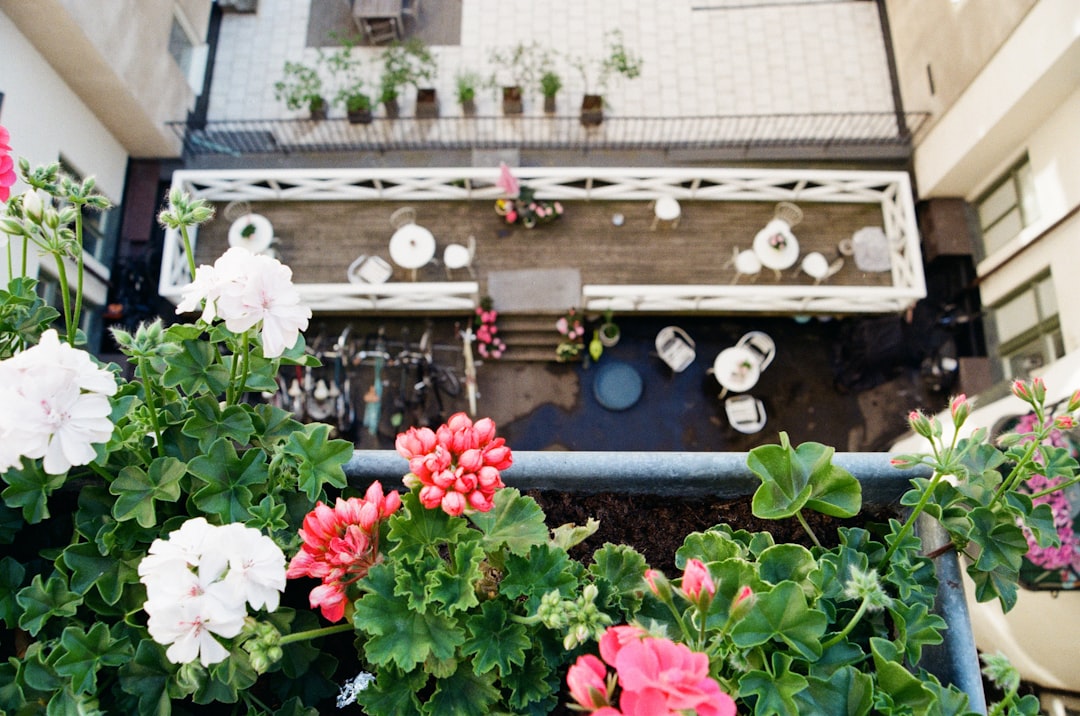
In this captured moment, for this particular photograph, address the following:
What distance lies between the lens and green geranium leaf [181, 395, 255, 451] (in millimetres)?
2699

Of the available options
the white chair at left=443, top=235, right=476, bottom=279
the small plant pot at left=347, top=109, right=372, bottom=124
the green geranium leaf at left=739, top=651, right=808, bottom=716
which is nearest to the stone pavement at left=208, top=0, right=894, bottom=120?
the small plant pot at left=347, top=109, right=372, bottom=124

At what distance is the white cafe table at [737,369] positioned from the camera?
10.2 meters

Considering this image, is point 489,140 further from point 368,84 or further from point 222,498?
point 222,498

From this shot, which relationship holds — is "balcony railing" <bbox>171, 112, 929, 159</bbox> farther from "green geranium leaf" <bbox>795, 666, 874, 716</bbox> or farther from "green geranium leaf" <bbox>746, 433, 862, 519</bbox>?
"green geranium leaf" <bbox>795, 666, 874, 716</bbox>

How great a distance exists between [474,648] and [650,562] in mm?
1168

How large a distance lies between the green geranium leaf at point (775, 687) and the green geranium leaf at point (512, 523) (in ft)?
2.57

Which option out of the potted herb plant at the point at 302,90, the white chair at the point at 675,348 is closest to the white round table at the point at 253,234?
the potted herb plant at the point at 302,90

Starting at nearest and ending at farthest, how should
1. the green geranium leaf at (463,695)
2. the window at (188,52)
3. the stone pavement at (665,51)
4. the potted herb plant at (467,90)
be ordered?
1. the green geranium leaf at (463,695)
2. the window at (188,52)
3. the potted herb plant at (467,90)
4. the stone pavement at (665,51)

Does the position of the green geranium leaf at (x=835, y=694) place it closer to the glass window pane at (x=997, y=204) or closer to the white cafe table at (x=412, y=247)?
the white cafe table at (x=412, y=247)

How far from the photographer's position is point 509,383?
10.6 m

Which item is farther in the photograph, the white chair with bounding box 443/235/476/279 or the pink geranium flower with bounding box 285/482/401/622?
the white chair with bounding box 443/235/476/279

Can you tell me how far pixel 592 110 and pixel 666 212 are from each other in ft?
8.29

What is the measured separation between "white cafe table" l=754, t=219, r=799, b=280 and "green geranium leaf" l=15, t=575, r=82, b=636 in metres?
9.27

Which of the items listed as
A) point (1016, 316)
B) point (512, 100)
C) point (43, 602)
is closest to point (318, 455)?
point (43, 602)
